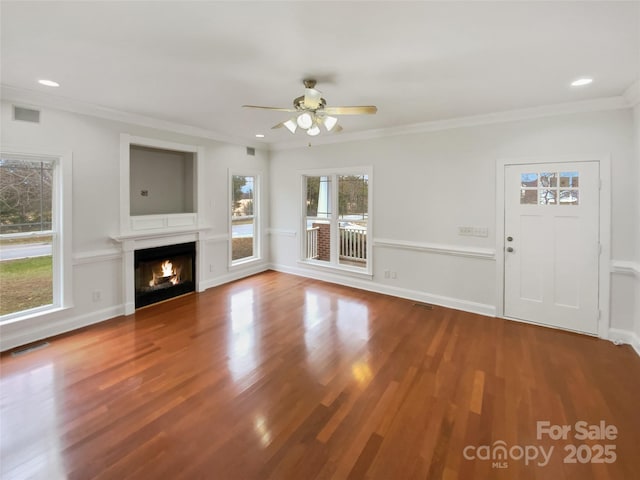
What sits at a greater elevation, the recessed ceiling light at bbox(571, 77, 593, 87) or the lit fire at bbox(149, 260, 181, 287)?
the recessed ceiling light at bbox(571, 77, 593, 87)

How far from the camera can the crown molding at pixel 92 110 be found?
3.05 m

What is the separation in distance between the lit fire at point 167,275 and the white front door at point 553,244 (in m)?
4.94

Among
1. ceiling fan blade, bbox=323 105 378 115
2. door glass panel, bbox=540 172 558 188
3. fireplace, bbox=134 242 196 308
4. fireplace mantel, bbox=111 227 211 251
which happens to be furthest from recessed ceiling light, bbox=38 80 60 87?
door glass panel, bbox=540 172 558 188

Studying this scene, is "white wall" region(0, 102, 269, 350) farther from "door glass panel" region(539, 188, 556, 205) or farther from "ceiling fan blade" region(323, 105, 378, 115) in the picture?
"door glass panel" region(539, 188, 556, 205)

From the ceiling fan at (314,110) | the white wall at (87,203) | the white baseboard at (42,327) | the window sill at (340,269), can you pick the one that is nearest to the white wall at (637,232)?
the ceiling fan at (314,110)

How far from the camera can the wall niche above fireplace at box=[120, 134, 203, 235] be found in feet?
14.2

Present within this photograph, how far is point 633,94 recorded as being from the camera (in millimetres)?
2951

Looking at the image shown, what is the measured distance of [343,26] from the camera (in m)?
1.95

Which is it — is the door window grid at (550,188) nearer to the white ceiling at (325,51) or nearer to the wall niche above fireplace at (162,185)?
the white ceiling at (325,51)

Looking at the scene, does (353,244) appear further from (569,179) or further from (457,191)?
(569,179)

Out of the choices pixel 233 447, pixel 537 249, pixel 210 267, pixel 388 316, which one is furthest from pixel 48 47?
pixel 537 249

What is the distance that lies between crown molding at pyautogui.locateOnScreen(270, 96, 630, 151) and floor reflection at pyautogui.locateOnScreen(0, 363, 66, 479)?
4810 mm

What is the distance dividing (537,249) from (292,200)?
4116mm

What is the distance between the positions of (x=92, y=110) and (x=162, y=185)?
153cm
